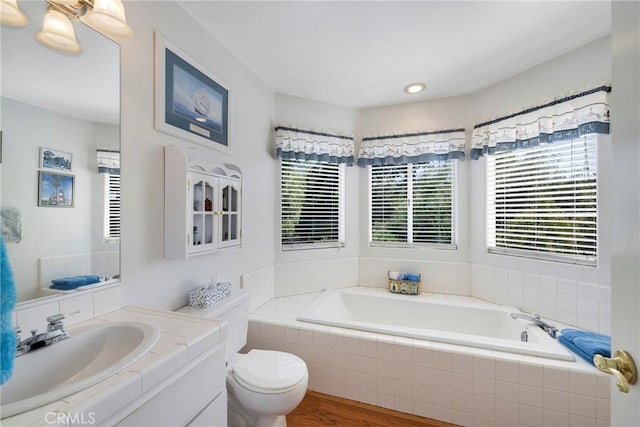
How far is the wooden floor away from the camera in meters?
1.66

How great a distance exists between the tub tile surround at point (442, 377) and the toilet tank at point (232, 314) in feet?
1.18

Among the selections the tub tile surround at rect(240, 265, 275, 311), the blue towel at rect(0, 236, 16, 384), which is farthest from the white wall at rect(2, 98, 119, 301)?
the tub tile surround at rect(240, 265, 275, 311)

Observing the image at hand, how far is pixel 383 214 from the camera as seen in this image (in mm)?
2957

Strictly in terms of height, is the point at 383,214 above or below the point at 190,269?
above

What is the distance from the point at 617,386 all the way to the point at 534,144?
206 cm

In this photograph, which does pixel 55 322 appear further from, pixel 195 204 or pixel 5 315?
pixel 195 204

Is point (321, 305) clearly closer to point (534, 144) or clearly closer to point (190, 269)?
point (190, 269)

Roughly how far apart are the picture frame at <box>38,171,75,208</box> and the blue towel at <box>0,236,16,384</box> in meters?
0.55

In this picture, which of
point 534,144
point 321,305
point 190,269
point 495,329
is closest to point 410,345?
point 321,305

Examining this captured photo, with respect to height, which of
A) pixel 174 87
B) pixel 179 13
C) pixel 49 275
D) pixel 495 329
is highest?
pixel 179 13

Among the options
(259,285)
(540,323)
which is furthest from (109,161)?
(540,323)

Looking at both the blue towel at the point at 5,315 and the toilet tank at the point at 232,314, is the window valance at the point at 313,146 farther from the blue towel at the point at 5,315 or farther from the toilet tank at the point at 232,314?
the blue towel at the point at 5,315

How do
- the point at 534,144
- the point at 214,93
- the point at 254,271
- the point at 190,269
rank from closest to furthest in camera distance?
the point at 190,269
the point at 214,93
the point at 534,144
the point at 254,271

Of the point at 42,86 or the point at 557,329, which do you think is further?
the point at 557,329
